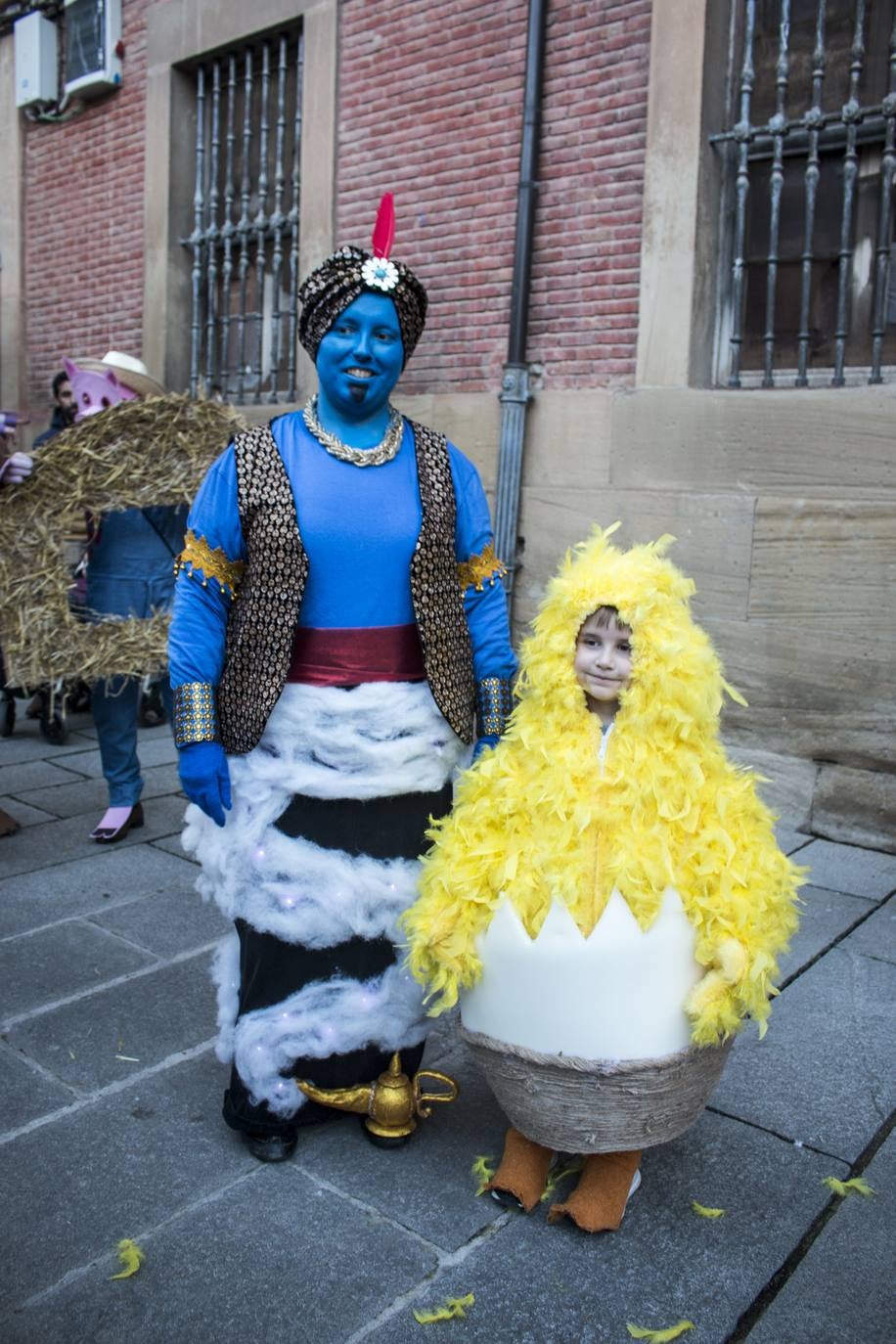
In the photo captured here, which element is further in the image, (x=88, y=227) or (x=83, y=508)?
(x=88, y=227)

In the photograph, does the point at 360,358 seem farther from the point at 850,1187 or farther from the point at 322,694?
the point at 850,1187

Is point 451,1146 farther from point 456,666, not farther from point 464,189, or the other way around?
point 464,189

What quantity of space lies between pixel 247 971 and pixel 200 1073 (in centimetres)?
60

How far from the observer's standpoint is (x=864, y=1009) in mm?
3469

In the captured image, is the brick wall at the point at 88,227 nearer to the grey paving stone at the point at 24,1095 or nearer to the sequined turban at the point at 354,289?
the sequined turban at the point at 354,289

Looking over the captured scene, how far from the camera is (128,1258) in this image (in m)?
2.22

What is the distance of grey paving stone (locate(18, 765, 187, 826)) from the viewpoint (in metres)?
5.59

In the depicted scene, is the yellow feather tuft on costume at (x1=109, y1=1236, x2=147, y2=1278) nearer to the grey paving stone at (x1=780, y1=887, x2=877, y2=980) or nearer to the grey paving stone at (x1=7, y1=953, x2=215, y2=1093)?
the grey paving stone at (x1=7, y1=953, x2=215, y2=1093)

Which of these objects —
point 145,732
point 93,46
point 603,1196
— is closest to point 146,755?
point 145,732

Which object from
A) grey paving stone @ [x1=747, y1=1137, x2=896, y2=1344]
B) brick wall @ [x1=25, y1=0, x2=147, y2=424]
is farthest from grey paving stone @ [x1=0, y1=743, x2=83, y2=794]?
grey paving stone @ [x1=747, y1=1137, x2=896, y2=1344]

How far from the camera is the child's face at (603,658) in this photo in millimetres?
2264

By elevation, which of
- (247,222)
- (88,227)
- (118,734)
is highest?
(88,227)

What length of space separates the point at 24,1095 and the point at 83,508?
2.57 metres

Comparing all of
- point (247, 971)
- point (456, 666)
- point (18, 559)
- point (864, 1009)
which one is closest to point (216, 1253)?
point (247, 971)
